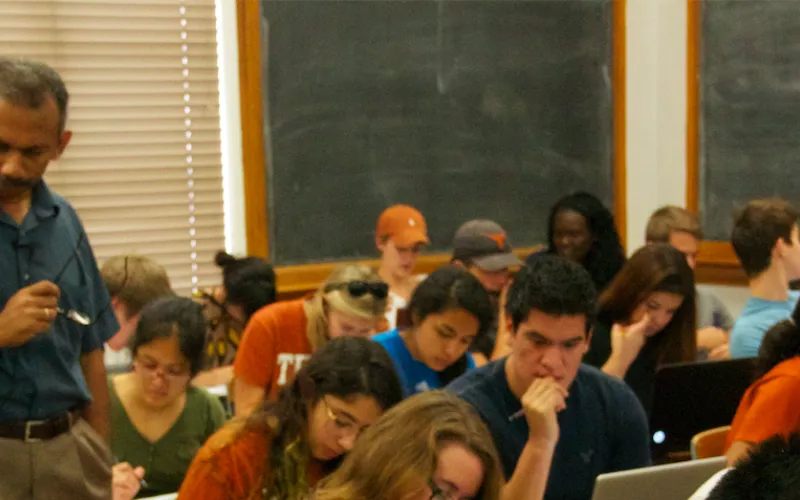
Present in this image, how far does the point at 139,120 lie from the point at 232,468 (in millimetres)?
2842

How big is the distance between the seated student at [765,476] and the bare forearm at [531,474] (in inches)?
38.9

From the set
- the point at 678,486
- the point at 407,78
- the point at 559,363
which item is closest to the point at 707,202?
the point at 407,78

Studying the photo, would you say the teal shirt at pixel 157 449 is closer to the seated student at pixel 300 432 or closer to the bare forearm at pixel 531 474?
the seated student at pixel 300 432

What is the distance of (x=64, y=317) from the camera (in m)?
1.99

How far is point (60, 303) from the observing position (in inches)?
79.0

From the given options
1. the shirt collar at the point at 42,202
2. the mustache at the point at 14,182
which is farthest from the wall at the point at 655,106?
the mustache at the point at 14,182

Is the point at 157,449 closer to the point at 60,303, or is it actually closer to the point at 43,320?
the point at 60,303

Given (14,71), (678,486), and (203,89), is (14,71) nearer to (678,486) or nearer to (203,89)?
(678,486)

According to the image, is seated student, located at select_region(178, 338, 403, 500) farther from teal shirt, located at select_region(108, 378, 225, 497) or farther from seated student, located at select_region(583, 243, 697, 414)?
seated student, located at select_region(583, 243, 697, 414)

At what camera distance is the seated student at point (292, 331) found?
130 inches

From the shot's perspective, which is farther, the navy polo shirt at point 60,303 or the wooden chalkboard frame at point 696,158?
the wooden chalkboard frame at point 696,158

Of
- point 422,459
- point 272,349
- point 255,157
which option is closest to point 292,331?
point 272,349

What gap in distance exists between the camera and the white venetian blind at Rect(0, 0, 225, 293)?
4324mm

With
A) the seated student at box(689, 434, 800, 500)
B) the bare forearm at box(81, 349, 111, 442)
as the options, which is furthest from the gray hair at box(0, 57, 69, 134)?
the seated student at box(689, 434, 800, 500)
